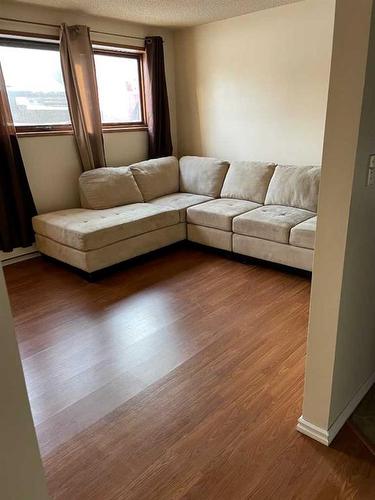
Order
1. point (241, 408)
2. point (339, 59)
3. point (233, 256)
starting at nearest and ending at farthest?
point (339, 59), point (241, 408), point (233, 256)

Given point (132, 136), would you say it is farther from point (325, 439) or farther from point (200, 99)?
point (325, 439)

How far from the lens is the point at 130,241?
3.44 meters

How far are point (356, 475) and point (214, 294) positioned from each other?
1661 millimetres

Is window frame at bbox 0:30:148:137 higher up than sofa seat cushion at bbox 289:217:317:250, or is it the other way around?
window frame at bbox 0:30:148:137

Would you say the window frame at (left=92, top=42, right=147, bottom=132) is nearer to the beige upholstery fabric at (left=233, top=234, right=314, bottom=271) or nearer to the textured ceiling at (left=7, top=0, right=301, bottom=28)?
the textured ceiling at (left=7, top=0, right=301, bottom=28)

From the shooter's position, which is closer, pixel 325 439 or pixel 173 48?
pixel 325 439

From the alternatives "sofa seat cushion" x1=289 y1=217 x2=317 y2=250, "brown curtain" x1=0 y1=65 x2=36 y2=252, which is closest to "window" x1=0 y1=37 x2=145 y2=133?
"brown curtain" x1=0 y1=65 x2=36 y2=252

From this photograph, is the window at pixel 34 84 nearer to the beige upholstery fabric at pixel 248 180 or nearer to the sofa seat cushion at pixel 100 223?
the sofa seat cushion at pixel 100 223

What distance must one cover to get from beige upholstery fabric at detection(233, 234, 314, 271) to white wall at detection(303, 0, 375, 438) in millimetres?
1322

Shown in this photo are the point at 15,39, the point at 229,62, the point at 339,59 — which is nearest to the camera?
the point at 339,59

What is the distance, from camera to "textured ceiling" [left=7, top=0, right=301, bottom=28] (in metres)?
3.28

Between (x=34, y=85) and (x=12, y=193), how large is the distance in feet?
3.60

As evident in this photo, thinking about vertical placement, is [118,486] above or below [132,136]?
below

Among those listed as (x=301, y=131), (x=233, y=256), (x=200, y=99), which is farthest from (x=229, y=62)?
(x=233, y=256)
